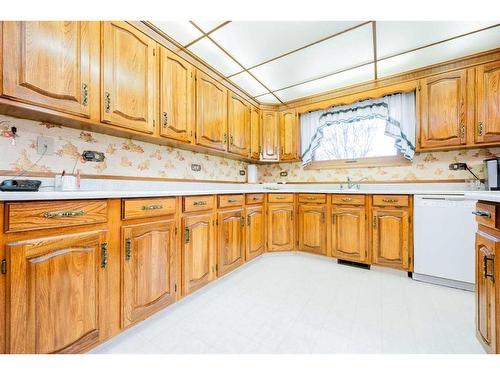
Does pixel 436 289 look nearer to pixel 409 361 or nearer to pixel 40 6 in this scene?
pixel 409 361

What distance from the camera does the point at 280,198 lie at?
2.94 m

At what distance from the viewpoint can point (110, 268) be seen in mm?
1211

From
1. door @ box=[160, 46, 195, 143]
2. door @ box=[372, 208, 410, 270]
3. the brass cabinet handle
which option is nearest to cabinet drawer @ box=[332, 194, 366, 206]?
door @ box=[372, 208, 410, 270]

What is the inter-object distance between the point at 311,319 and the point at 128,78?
2.21 metres

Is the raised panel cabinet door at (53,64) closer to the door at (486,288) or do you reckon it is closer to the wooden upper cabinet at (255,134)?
the wooden upper cabinet at (255,134)

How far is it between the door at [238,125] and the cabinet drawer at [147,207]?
1.36m

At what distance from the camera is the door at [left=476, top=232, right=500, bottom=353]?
99cm

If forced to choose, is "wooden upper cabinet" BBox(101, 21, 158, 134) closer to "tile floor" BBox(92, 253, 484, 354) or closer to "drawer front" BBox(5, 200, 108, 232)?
"drawer front" BBox(5, 200, 108, 232)

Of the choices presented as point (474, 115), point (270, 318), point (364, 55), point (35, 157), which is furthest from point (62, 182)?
point (474, 115)

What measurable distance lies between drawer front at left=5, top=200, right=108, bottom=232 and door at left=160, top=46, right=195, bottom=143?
3.18 ft

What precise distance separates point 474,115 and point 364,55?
128 cm

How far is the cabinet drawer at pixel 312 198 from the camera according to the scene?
2755 mm

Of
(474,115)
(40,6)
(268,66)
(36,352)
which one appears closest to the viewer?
(36,352)

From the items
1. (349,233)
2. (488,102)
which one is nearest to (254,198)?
(349,233)
